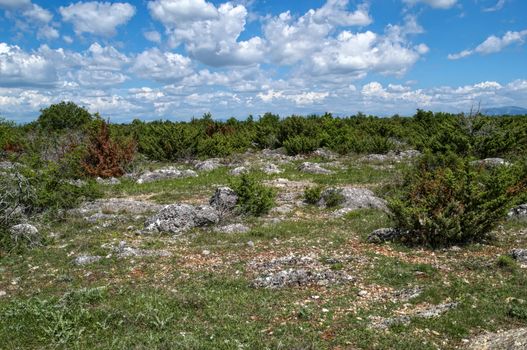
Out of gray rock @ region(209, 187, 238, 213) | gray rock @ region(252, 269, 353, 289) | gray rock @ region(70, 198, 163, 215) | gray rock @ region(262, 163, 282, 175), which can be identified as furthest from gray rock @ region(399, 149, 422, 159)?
gray rock @ region(252, 269, 353, 289)

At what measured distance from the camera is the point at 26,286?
1000cm

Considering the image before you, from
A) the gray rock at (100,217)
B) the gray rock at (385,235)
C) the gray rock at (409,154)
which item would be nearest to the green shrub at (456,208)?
the gray rock at (385,235)

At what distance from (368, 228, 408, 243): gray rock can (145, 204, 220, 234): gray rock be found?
502 centimetres

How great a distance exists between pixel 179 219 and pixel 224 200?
7.42ft

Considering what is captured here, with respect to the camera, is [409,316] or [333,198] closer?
[409,316]

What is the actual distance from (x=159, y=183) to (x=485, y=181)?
14604mm

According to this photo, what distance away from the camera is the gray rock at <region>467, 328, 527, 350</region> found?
5.90m

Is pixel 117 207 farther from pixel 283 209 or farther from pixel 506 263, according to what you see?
pixel 506 263

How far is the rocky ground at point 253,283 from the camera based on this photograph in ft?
23.8

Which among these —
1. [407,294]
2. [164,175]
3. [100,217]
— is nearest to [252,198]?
[100,217]

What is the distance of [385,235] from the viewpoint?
12578 mm

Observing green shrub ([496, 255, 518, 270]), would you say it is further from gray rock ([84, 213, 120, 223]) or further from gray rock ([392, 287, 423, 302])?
gray rock ([84, 213, 120, 223])

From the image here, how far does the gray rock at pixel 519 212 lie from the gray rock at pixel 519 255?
396cm

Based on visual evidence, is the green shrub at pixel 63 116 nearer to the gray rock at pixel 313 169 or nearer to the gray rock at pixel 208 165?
the gray rock at pixel 208 165
